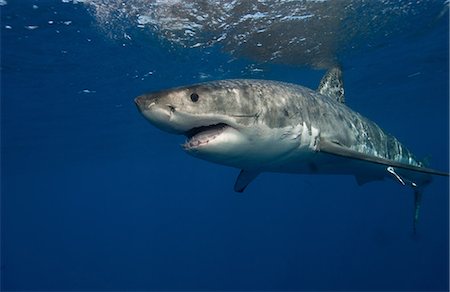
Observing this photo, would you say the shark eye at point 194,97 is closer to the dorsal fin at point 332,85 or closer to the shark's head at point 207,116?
the shark's head at point 207,116

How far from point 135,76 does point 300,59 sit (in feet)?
24.9

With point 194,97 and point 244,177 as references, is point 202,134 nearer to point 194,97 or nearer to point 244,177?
point 194,97

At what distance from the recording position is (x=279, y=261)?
236ft

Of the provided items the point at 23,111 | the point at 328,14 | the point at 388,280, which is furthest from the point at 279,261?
the point at 328,14

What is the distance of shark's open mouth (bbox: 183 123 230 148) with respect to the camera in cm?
383

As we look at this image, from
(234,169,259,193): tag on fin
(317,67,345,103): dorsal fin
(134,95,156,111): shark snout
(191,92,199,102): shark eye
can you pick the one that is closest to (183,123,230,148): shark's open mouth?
(191,92,199,102): shark eye

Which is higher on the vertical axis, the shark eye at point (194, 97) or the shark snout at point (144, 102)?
the shark eye at point (194, 97)

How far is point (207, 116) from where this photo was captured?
3.79 metres

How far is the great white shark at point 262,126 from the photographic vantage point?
12.1 ft

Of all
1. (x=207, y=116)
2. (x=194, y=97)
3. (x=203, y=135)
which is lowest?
(x=203, y=135)

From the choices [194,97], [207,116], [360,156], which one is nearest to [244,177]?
[360,156]

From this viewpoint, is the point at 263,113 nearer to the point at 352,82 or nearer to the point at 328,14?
the point at 328,14

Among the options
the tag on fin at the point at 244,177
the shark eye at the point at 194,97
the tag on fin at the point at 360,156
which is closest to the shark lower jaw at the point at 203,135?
the shark eye at the point at 194,97

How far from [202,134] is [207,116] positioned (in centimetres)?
23
